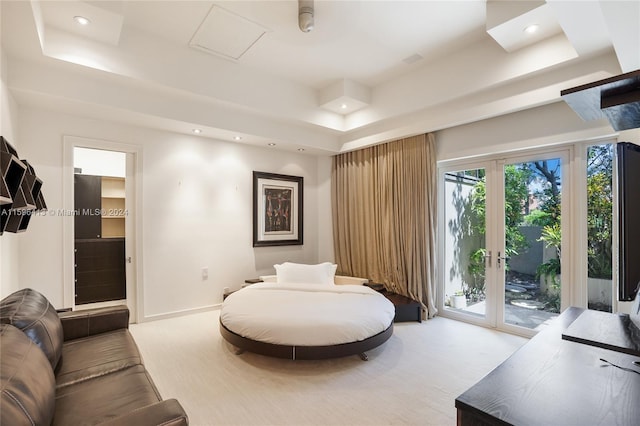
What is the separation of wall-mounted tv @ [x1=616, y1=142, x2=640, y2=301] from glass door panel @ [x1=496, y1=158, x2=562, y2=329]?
2.43 m

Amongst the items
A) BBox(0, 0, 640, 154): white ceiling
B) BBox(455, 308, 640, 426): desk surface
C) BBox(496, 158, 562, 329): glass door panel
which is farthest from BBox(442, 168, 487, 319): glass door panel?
BBox(455, 308, 640, 426): desk surface

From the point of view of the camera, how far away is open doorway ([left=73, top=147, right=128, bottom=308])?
484cm

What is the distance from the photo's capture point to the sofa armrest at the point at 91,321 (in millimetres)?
2381

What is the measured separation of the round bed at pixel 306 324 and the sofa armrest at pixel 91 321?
0.93m

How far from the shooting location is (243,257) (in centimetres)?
496

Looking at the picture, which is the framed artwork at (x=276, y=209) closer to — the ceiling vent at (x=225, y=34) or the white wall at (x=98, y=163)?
the ceiling vent at (x=225, y=34)

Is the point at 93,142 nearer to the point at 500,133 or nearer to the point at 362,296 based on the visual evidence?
the point at 362,296

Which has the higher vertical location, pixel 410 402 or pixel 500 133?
pixel 500 133

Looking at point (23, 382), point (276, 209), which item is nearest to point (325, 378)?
point (23, 382)

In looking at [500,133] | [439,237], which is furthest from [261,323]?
[500,133]

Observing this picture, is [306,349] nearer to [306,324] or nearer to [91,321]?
[306,324]

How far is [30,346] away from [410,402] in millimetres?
2324

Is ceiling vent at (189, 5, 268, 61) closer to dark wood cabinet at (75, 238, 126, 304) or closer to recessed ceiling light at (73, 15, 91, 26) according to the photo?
recessed ceiling light at (73, 15, 91, 26)

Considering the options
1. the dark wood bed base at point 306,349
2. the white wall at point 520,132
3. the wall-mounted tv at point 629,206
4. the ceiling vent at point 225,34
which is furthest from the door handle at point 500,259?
the ceiling vent at point 225,34
